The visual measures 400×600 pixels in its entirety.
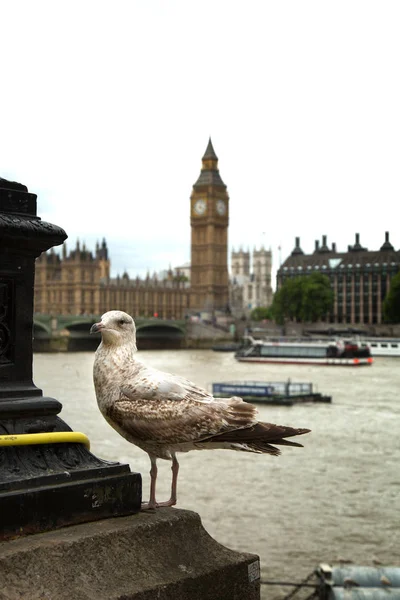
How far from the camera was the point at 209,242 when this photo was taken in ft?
262

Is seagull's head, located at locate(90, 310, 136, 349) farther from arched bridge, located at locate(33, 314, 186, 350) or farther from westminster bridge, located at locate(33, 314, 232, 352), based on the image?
arched bridge, located at locate(33, 314, 186, 350)

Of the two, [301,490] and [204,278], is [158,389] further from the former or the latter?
[204,278]

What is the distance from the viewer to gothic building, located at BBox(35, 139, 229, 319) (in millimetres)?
71625

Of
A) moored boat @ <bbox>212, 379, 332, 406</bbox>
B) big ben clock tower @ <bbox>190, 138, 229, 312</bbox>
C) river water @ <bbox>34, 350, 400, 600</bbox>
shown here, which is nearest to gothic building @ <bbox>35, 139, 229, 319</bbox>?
big ben clock tower @ <bbox>190, 138, 229, 312</bbox>

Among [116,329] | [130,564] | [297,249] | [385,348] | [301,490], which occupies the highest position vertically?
[297,249]

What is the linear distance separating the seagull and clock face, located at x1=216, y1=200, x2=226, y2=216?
260 ft

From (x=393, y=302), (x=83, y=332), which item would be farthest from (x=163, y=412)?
(x=393, y=302)

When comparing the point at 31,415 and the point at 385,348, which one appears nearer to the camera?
the point at 31,415

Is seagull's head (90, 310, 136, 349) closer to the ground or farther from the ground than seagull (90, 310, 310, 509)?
farther from the ground

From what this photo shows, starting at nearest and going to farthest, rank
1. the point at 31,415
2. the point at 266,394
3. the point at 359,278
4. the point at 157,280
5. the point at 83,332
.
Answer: the point at 31,415
the point at 266,394
the point at 83,332
the point at 359,278
the point at 157,280

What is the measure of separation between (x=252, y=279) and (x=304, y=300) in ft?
159

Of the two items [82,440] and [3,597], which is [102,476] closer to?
[82,440]

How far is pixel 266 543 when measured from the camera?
720 centimetres

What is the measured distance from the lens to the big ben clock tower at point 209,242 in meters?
79.8
